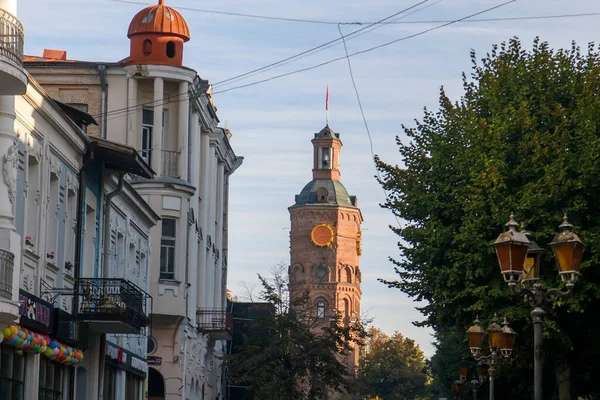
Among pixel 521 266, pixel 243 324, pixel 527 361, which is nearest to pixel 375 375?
pixel 243 324

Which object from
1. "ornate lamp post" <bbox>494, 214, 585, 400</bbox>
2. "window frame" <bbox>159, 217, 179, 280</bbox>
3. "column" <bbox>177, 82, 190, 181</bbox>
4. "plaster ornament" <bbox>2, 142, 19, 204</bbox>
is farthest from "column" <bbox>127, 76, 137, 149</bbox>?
"ornate lamp post" <bbox>494, 214, 585, 400</bbox>

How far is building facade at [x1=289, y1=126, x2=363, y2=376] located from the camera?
535ft

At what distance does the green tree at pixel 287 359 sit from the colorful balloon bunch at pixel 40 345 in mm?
32885

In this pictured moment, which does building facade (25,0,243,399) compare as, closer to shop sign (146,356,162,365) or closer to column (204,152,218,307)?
shop sign (146,356,162,365)

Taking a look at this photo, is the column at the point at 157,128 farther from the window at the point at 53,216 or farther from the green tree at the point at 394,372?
the green tree at the point at 394,372

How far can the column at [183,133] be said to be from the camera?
46094 mm

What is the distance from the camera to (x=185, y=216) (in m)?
46.5

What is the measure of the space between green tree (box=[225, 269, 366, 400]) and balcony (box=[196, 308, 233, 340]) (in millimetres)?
5891

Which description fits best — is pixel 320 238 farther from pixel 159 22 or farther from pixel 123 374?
pixel 123 374

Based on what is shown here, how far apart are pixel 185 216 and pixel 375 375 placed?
90730 millimetres

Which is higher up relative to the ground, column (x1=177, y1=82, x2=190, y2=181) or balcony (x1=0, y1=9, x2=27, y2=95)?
column (x1=177, y1=82, x2=190, y2=181)

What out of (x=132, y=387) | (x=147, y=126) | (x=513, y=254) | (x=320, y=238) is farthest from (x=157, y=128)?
(x=320, y=238)

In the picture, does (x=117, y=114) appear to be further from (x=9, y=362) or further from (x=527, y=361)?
(x=9, y=362)

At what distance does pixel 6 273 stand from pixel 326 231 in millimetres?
144204
